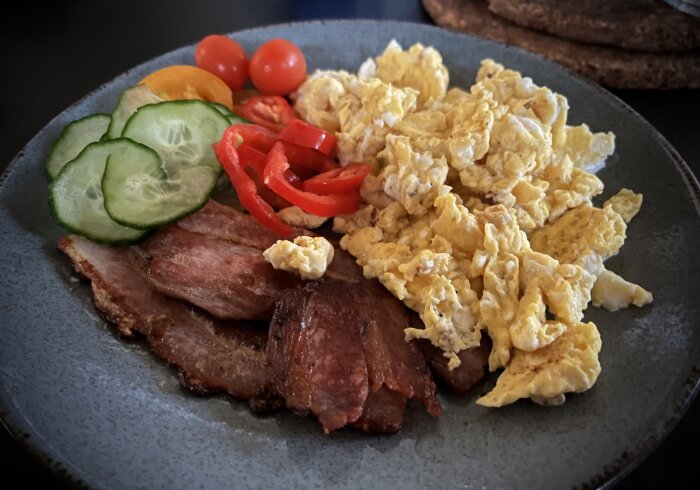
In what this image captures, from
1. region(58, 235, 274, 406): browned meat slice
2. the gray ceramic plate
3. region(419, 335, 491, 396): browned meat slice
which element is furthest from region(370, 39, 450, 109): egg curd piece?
region(58, 235, 274, 406): browned meat slice

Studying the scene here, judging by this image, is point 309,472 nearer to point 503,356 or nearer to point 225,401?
point 225,401

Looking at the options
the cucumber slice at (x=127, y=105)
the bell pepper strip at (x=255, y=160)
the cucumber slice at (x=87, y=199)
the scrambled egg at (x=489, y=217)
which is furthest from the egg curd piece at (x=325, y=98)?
the cucumber slice at (x=87, y=199)

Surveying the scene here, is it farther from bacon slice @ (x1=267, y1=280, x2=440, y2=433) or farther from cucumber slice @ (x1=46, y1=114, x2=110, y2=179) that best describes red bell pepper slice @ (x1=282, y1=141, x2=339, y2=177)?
cucumber slice @ (x1=46, y1=114, x2=110, y2=179)

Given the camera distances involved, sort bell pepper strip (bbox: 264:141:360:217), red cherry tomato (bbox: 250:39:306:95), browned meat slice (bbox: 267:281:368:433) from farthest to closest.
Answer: red cherry tomato (bbox: 250:39:306:95), bell pepper strip (bbox: 264:141:360:217), browned meat slice (bbox: 267:281:368:433)

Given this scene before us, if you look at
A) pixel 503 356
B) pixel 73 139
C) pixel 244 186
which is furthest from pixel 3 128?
pixel 503 356

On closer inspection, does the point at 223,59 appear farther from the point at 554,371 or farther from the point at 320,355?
the point at 554,371

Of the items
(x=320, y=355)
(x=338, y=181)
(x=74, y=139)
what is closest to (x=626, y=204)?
(x=338, y=181)
